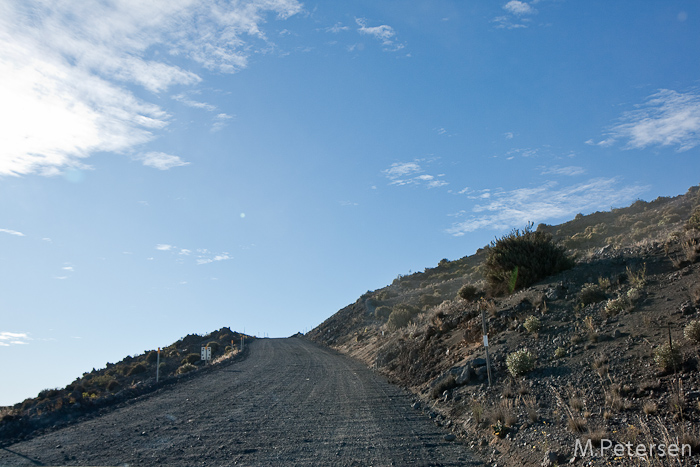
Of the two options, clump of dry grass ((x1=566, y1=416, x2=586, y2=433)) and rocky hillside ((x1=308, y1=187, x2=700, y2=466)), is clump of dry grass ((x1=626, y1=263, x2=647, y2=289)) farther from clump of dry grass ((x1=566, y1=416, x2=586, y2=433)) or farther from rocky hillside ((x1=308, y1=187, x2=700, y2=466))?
clump of dry grass ((x1=566, y1=416, x2=586, y2=433))

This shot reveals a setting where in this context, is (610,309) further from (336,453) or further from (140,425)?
(140,425)

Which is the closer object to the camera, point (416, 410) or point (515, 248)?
point (416, 410)

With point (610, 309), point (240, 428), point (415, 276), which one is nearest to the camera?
point (240, 428)

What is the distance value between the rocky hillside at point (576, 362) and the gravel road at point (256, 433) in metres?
1.24

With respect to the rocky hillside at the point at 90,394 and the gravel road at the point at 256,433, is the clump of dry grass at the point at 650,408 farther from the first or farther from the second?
the rocky hillside at the point at 90,394

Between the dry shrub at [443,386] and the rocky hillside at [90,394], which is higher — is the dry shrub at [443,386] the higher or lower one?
the lower one

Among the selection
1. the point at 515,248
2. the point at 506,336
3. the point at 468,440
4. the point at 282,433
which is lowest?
the point at 468,440

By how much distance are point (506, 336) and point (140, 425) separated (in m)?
11.7

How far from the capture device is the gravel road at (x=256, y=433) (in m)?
A: 8.66

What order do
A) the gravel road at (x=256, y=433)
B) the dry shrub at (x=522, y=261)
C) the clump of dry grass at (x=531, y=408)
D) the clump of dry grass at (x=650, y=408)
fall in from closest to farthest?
the clump of dry grass at (x=650, y=408)
the gravel road at (x=256, y=433)
the clump of dry grass at (x=531, y=408)
the dry shrub at (x=522, y=261)

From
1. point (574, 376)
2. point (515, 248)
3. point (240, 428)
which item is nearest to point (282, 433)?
point (240, 428)

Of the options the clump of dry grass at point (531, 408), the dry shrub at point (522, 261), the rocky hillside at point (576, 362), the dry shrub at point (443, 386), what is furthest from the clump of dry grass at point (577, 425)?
the dry shrub at point (522, 261)

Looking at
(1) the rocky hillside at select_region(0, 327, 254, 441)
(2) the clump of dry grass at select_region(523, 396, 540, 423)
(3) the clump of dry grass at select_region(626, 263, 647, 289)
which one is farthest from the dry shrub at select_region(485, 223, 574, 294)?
(1) the rocky hillside at select_region(0, 327, 254, 441)

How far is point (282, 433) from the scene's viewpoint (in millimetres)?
10477
